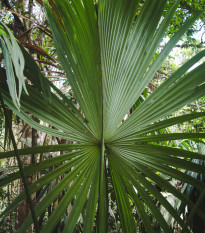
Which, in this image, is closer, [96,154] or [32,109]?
[32,109]

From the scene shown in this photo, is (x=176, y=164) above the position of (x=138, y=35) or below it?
below

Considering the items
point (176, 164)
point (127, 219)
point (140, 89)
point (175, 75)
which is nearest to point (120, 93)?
point (140, 89)

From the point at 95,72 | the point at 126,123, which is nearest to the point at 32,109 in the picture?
the point at 95,72

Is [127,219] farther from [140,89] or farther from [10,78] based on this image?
[10,78]

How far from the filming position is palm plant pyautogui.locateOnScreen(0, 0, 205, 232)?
0.95m

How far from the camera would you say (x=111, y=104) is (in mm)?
1095

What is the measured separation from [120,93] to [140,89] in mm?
→ 94

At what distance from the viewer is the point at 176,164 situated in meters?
0.99

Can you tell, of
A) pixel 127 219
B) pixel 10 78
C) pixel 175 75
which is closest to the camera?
pixel 10 78

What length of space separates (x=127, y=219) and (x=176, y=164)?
13.5 inches

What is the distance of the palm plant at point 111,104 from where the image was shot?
3.13 feet

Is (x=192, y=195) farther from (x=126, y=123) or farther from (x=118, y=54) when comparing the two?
(x=118, y=54)

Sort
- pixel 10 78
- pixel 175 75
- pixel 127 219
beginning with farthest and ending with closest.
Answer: pixel 127 219, pixel 175 75, pixel 10 78

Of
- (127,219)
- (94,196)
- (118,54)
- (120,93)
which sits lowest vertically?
(127,219)
